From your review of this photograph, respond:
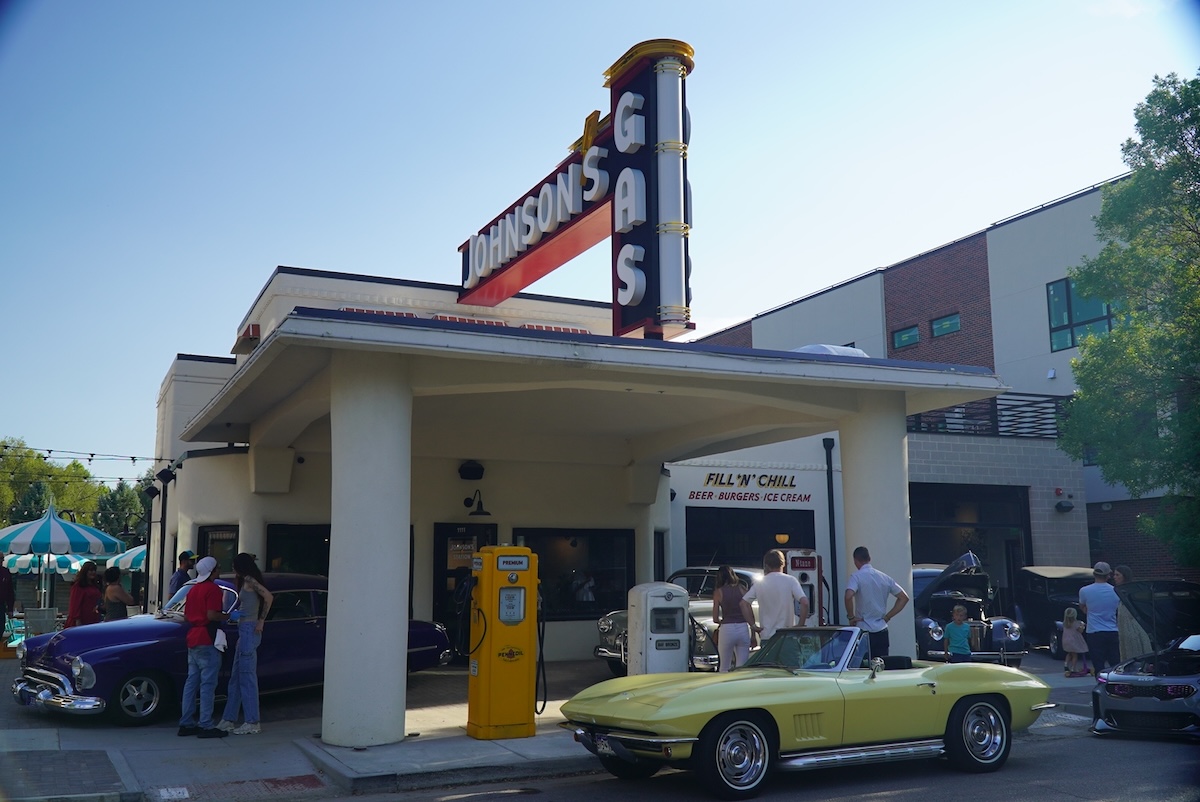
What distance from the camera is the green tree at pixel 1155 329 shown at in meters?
15.4

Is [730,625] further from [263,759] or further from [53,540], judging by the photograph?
[53,540]

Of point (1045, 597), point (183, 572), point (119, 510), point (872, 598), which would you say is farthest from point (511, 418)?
point (119, 510)

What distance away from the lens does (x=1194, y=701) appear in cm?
1008

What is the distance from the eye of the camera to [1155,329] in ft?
52.5

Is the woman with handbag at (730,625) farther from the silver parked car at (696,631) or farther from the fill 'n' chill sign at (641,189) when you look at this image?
the fill 'n' chill sign at (641,189)

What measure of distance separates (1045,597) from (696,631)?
8.64m

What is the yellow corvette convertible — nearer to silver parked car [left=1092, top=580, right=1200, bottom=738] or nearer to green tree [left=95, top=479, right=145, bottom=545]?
silver parked car [left=1092, top=580, right=1200, bottom=738]

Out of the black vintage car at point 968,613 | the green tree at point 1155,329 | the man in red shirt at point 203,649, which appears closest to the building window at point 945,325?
the green tree at point 1155,329

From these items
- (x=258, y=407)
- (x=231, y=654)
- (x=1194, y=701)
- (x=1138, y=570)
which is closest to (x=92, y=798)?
(x=231, y=654)

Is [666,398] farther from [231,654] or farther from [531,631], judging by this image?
[231,654]

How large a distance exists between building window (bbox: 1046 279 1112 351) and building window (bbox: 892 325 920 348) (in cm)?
539

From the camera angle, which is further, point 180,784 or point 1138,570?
point 1138,570

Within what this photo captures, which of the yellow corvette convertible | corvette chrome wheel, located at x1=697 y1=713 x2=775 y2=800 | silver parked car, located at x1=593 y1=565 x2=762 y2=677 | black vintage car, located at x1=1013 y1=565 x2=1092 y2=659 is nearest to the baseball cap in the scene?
the yellow corvette convertible

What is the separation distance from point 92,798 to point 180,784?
0.75 m
